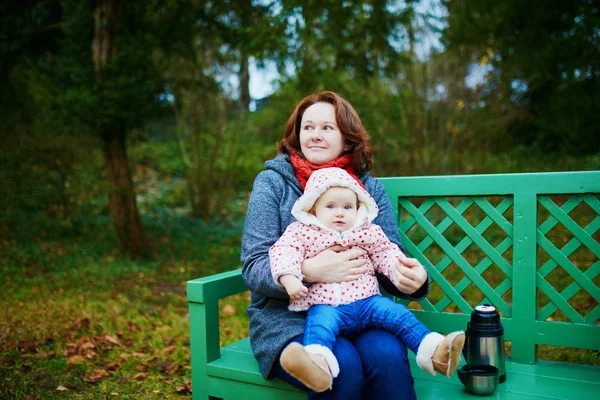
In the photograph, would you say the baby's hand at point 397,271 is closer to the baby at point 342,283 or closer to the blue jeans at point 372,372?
the baby at point 342,283

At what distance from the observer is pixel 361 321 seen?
222cm

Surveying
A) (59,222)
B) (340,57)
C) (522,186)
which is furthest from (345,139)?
(59,222)

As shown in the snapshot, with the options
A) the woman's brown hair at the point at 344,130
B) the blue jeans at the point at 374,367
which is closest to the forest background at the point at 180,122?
the blue jeans at the point at 374,367

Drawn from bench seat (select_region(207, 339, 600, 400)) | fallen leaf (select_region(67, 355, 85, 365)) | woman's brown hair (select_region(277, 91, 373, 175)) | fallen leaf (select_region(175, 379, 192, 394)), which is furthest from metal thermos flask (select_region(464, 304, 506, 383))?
fallen leaf (select_region(67, 355, 85, 365))

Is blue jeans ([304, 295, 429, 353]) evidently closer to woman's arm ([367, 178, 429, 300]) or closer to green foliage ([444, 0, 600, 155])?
woman's arm ([367, 178, 429, 300])

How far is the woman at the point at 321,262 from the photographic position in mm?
2051

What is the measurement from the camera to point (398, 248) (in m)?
2.48

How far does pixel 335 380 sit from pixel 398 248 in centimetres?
73

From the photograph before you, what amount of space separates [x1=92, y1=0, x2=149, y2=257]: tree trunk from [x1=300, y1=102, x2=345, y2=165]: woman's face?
4.20 meters

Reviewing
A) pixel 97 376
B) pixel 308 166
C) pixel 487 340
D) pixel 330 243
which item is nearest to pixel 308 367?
pixel 330 243

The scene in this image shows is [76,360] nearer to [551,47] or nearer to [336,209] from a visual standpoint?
[336,209]

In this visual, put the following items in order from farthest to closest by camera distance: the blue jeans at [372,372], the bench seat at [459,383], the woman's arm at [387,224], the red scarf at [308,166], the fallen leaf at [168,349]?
1. the fallen leaf at [168,349]
2. the red scarf at [308,166]
3. the woman's arm at [387,224]
4. the bench seat at [459,383]
5. the blue jeans at [372,372]

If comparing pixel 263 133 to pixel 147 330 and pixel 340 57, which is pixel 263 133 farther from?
pixel 147 330

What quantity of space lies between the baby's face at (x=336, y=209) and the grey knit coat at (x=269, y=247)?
0.22 m
